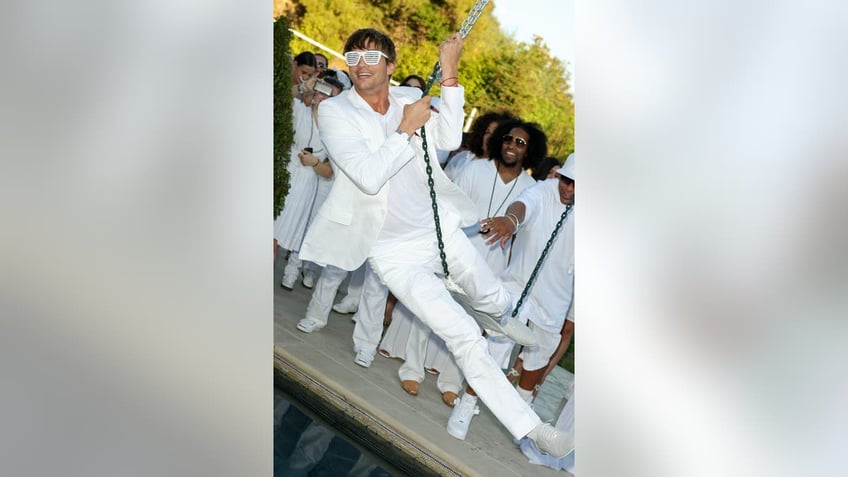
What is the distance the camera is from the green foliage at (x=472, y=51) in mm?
9422

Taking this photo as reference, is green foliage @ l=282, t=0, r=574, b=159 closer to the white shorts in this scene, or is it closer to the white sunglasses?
the white shorts

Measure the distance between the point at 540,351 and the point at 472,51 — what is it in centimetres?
666

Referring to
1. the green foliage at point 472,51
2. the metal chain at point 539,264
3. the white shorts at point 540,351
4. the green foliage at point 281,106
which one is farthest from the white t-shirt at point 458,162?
the green foliage at point 472,51

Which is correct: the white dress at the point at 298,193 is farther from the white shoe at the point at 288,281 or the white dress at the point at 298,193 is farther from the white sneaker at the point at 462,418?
the white sneaker at the point at 462,418

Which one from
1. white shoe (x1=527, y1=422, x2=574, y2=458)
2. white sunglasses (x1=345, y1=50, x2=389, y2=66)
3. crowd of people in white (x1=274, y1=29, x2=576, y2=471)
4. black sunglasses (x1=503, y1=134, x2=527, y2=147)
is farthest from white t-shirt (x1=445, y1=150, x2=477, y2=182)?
white shoe (x1=527, y1=422, x2=574, y2=458)

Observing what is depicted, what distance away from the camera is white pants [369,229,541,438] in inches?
159

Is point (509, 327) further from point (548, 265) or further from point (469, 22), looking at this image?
point (469, 22)

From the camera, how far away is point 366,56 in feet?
13.0

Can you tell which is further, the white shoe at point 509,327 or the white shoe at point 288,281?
the white shoe at point 288,281

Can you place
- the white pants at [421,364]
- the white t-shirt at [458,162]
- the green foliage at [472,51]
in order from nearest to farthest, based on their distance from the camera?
the white pants at [421,364]
the white t-shirt at [458,162]
the green foliage at [472,51]

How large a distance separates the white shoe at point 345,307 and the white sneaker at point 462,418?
1.79 m
